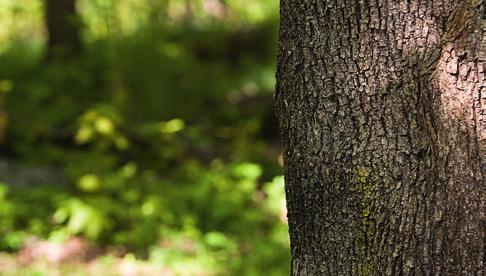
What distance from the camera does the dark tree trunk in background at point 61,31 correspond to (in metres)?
10.4

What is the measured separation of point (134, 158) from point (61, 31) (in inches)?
148

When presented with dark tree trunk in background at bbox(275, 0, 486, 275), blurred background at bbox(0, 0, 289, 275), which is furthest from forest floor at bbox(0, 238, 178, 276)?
dark tree trunk in background at bbox(275, 0, 486, 275)

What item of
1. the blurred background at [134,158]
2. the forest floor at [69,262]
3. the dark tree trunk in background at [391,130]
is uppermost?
the blurred background at [134,158]

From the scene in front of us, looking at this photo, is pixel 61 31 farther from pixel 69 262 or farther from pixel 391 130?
pixel 391 130

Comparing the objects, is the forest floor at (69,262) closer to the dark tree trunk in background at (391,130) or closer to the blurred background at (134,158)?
the blurred background at (134,158)

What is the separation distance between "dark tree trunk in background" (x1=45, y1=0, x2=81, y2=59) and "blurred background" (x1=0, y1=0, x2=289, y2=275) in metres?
0.02

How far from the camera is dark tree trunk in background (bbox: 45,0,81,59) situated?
1035 cm

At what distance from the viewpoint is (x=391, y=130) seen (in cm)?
233

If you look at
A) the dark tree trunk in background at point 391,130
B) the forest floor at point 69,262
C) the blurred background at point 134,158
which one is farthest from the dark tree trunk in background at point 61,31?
the dark tree trunk in background at point 391,130

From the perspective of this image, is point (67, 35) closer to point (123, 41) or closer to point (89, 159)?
point (123, 41)

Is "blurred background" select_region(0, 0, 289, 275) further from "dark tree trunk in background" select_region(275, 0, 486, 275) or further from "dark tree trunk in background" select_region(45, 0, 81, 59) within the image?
"dark tree trunk in background" select_region(275, 0, 486, 275)

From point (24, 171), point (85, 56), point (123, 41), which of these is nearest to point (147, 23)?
point (85, 56)

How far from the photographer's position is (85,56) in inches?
419

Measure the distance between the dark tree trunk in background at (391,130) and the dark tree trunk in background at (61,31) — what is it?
27.4 feet
